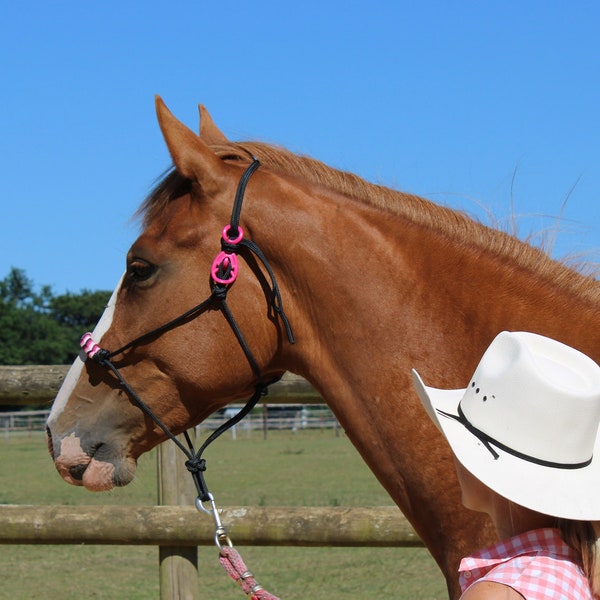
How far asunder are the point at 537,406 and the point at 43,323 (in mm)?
63725

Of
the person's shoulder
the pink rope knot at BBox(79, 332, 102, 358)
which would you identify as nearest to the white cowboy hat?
the person's shoulder

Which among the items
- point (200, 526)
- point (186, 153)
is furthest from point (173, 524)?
point (186, 153)

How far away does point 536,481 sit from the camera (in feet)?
4.43

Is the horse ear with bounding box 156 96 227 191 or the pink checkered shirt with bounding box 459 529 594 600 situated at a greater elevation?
the horse ear with bounding box 156 96 227 191

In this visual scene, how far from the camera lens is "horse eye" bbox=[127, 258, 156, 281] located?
102 inches

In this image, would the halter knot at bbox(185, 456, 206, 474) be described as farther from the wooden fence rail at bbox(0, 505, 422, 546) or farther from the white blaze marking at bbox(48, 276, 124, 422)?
the wooden fence rail at bbox(0, 505, 422, 546)

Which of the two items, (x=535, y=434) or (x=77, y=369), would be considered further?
(x=77, y=369)

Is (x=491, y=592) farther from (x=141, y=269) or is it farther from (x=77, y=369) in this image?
(x=77, y=369)

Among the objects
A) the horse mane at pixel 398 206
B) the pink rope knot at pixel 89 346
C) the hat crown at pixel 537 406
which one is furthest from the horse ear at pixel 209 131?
the hat crown at pixel 537 406

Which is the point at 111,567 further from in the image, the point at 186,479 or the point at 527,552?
the point at 527,552

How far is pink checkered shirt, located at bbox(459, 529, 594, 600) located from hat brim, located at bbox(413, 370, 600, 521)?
0.27 ft

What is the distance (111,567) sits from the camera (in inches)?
291

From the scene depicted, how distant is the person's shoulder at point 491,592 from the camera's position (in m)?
1.26

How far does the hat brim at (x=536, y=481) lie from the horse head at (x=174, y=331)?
119cm
